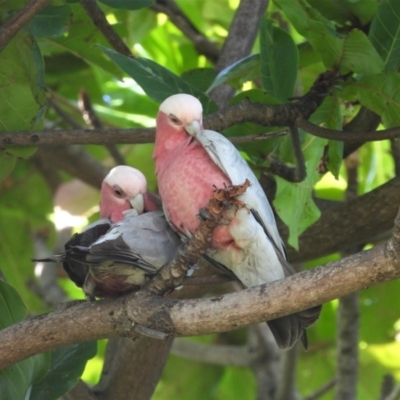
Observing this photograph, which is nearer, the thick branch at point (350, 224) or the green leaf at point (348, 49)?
the green leaf at point (348, 49)

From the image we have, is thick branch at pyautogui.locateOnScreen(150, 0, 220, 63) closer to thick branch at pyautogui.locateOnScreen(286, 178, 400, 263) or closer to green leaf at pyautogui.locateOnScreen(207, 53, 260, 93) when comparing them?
green leaf at pyautogui.locateOnScreen(207, 53, 260, 93)

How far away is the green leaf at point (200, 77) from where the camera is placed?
3.81 meters

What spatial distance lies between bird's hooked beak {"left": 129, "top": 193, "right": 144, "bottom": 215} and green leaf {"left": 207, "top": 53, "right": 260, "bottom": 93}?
50cm

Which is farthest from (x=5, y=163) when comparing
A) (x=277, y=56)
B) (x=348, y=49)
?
(x=348, y=49)

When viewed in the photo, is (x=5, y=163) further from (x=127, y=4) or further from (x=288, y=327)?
(x=288, y=327)

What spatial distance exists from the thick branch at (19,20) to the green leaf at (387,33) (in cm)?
113

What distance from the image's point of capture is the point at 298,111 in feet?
10.2

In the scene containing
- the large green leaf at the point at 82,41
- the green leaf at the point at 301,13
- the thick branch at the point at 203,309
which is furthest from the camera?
the large green leaf at the point at 82,41

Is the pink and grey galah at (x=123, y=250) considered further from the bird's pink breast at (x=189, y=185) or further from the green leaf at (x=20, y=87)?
the green leaf at (x=20, y=87)

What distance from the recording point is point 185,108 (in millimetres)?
3143

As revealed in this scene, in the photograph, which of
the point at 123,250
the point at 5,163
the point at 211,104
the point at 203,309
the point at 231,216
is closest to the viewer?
the point at 203,309

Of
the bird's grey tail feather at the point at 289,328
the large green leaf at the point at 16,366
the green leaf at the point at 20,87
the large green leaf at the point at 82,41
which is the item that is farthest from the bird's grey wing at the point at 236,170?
the large green leaf at the point at 82,41

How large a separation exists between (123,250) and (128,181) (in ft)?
1.87

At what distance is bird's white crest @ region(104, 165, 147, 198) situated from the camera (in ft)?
10.7
